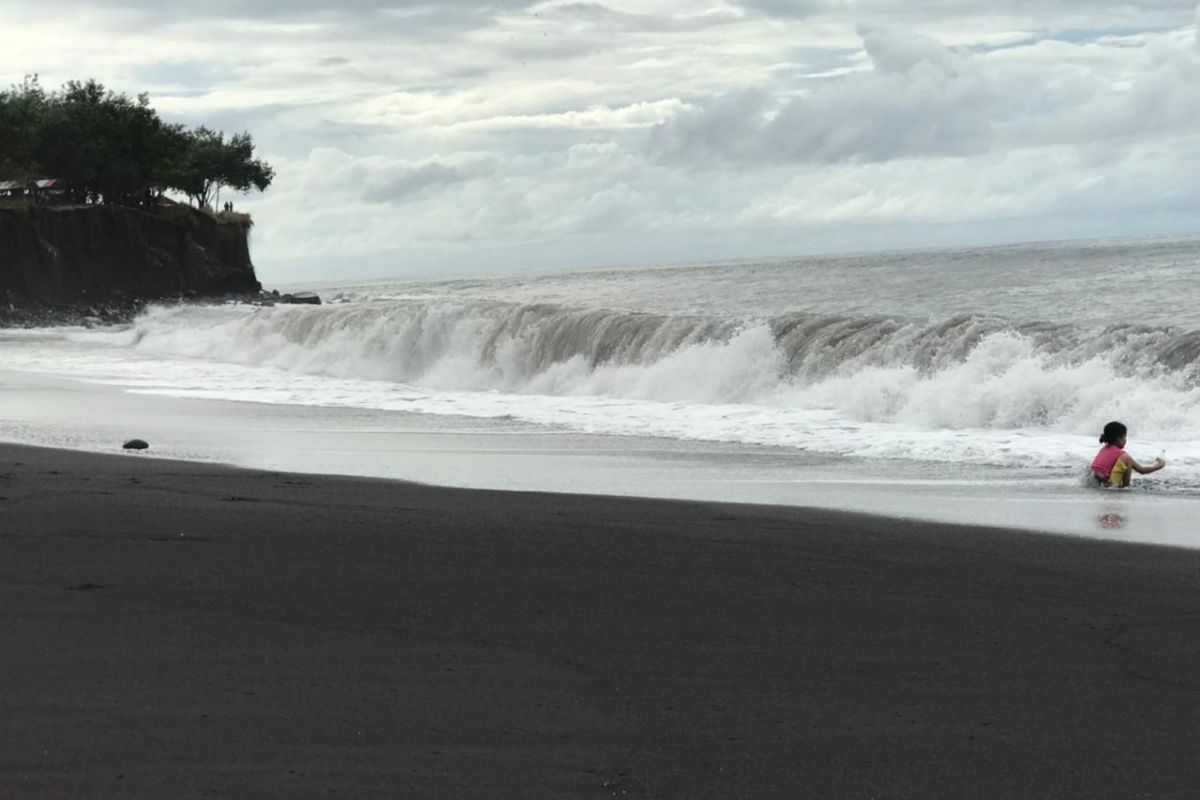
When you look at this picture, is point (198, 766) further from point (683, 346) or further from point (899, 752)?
point (683, 346)

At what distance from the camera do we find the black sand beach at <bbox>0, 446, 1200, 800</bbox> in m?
3.85

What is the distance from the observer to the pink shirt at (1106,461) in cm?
1066

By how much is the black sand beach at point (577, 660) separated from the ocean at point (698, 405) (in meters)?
2.50

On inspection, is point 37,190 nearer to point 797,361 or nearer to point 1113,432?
point 797,361

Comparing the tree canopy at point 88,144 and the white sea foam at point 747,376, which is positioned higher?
the tree canopy at point 88,144

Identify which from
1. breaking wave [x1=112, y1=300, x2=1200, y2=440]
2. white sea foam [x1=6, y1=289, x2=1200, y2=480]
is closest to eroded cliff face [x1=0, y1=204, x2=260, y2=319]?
white sea foam [x1=6, y1=289, x2=1200, y2=480]

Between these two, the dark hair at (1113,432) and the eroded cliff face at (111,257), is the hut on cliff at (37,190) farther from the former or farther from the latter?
the dark hair at (1113,432)

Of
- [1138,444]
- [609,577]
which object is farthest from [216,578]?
[1138,444]

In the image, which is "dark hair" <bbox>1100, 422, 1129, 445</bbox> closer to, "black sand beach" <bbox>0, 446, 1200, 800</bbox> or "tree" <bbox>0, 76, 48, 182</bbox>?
"black sand beach" <bbox>0, 446, 1200, 800</bbox>

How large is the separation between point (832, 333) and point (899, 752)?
17.5 meters

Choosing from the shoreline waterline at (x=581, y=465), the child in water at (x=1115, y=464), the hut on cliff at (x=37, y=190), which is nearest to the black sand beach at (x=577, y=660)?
the shoreline waterline at (x=581, y=465)

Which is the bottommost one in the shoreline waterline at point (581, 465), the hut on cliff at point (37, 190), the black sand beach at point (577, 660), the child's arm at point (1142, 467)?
the shoreline waterline at point (581, 465)

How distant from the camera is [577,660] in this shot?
5035mm

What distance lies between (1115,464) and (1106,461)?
0.09 metres
